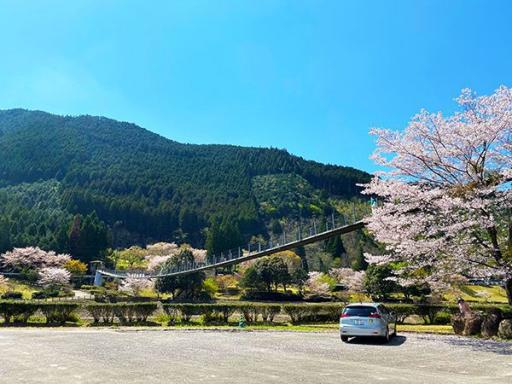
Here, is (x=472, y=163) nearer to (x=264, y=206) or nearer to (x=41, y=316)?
(x=41, y=316)

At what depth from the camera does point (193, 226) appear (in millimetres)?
110312

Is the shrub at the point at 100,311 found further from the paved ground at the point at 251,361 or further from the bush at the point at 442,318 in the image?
the bush at the point at 442,318

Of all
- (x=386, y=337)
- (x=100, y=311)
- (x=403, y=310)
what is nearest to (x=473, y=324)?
Answer: (x=386, y=337)

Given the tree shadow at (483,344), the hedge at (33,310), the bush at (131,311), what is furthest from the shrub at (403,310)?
the hedge at (33,310)

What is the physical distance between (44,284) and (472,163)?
4945cm

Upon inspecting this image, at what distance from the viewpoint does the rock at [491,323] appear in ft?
41.3

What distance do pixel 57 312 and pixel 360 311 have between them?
43.9ft

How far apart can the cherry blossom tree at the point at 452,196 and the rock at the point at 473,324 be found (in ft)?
3.70

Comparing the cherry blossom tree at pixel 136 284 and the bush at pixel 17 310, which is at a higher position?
the cherry blossom tree at pixel 136 284

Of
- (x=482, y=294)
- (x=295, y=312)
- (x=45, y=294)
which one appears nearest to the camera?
(x=295, y=312)

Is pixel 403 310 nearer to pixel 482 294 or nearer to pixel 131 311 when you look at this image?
pixel 131 311

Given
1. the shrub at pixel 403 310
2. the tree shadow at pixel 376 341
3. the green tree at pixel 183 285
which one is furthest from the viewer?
the green tree at pixel 183 285

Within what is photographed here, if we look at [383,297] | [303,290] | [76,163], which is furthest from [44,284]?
[76,163]

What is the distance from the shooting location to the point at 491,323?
499 inches
